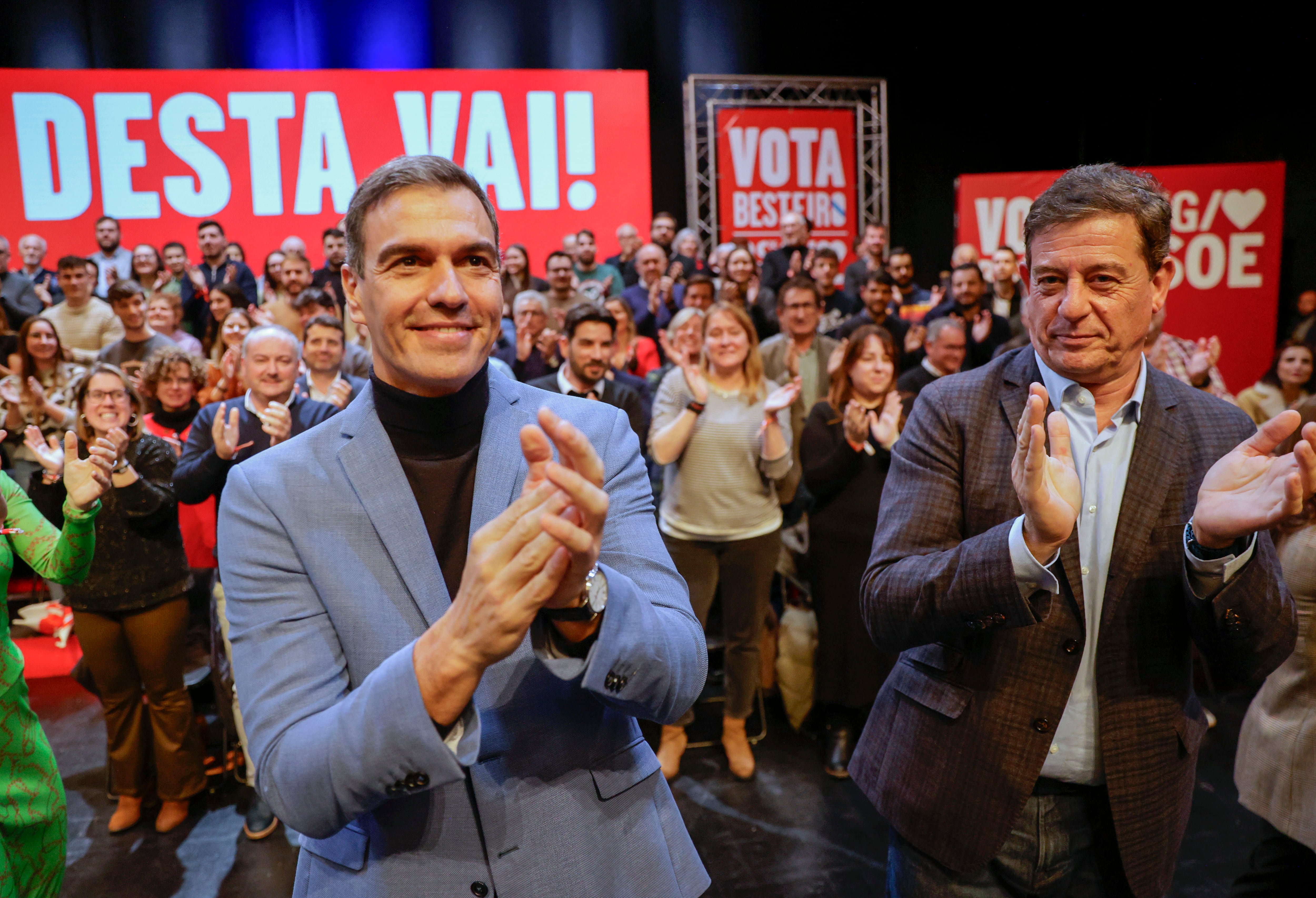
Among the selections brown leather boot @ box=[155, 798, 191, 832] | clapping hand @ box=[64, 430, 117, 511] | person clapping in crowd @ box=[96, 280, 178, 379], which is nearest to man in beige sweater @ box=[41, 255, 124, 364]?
person clapping in crowd @ box=[96, 280, 178, 379]

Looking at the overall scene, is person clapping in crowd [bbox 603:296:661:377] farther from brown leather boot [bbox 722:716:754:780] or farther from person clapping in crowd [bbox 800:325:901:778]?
brown leather boot [bbox 722:716:754:780]

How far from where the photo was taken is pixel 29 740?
1.93 meters

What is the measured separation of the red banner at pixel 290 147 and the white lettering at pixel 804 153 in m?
1.77

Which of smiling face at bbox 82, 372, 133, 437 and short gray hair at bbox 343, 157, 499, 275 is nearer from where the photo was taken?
short gray hair at bbox 343, 157, 499, 275

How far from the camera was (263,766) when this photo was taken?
100cm

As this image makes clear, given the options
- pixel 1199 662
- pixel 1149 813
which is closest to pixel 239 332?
pixel 1149 813

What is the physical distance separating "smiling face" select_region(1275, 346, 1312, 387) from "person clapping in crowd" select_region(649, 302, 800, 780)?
3.19 m

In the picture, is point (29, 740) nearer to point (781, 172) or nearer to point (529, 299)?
point (529, 299)

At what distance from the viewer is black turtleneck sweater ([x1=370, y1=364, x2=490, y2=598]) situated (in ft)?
3.76

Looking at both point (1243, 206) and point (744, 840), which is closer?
point (744, 840)

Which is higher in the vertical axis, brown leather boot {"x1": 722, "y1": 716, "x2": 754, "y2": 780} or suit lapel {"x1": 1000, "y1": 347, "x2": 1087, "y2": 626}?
suit lapel {"x1": 1000, "y1": 347, "x2": 1087, "y2": 626}

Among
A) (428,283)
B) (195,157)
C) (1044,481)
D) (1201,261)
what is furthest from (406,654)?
(195,157)

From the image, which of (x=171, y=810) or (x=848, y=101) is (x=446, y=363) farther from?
(x=848, y=101)

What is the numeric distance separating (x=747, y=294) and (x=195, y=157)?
5490 millimetres
